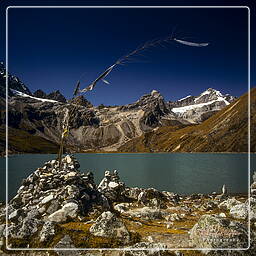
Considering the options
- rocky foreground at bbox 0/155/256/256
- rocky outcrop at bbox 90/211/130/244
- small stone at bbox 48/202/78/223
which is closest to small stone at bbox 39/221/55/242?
rocky foreground at bbox 0/155/256/256

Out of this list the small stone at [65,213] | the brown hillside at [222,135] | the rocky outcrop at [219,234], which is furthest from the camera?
the brown hillside at [222,135]

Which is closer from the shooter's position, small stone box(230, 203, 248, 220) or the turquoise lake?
small stone box(230, 203, 248, 220)

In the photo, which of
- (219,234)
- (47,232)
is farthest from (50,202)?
(219,234)

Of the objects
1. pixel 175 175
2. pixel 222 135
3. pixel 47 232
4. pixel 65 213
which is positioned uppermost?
pixel 47 232

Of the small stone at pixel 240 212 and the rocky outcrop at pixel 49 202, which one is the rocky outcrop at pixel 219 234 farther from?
the rocky outcrop at pixel 49 202

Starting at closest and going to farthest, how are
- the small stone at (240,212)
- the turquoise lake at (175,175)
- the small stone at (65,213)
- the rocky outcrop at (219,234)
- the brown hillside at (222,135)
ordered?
the rocky outcrop at (219,234)
the small stone at (65,213)
the small stone at (240,212)
the turquoise lake at (175,175)
the brown hillside at (222,135)

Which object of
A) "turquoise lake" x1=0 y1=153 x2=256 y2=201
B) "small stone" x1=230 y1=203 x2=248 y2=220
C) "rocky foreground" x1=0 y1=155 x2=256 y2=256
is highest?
"rocky foreground" x1=0 y1=155 x2=256 y2=256

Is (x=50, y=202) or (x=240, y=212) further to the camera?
(x=240, y=212)

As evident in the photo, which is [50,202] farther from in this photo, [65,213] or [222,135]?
[222,135]

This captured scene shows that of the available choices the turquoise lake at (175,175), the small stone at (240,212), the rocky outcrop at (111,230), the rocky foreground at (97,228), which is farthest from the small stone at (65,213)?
the turquoise lake at (175,175)

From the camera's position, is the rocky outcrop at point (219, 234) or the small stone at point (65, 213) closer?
the rocky outcrop at point (219, 234)

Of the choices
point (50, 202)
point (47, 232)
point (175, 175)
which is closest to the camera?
point (47, 232)

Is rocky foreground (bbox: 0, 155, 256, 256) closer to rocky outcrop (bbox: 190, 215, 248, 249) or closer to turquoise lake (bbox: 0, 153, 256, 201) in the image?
rocky outcrop (bbox: 190, 215, 248, 249)

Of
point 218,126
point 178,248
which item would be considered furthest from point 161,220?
point 218,126
